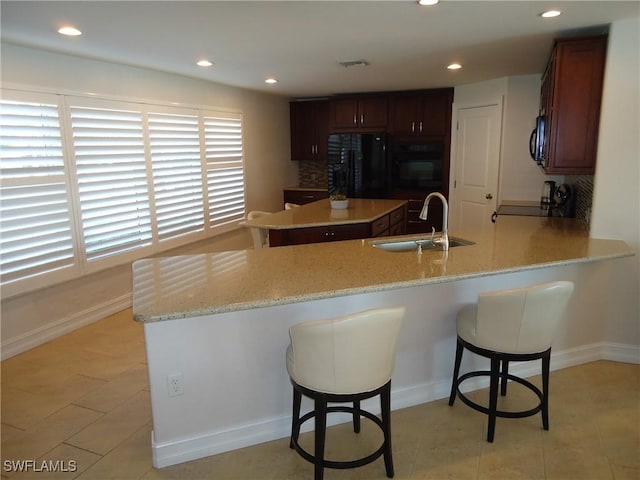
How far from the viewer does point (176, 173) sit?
4.83 meters

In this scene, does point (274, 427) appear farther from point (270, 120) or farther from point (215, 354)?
point (270, 120)

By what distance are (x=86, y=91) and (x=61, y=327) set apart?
1988mm

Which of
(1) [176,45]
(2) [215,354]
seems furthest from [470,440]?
(1) [176,45]

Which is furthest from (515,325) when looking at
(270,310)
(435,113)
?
(435,113)

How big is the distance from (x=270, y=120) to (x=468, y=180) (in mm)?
2898

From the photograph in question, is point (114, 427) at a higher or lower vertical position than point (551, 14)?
lower

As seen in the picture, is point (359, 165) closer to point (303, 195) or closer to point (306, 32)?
point (303, 195)

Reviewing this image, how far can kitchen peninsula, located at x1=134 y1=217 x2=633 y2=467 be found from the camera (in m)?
2.09

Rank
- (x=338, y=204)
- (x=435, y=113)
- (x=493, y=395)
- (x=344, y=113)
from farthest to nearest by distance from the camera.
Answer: (x=344, y=113), (x=435, y=113), (x=338, y=204), (x=493, y=395)

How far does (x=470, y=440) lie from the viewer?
235 centimetres

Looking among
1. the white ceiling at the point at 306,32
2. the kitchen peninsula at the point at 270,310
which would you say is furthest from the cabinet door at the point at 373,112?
the kitchen peninsula at the point at 270,310

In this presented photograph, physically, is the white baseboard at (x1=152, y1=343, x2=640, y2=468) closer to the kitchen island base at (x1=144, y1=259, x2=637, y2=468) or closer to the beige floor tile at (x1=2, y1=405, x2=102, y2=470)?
the kitchen island base at (x1=144, y1=259, x2=637, y2=468)

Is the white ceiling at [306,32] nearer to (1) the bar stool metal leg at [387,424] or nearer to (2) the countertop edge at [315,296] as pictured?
(2) the countertop edge at [315,296]

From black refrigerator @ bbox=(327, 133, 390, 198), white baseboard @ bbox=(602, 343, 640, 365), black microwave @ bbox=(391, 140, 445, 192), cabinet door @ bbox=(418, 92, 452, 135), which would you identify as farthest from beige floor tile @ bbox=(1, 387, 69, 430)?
cabinet door @ bbox=(418, 92, 452, 135)
